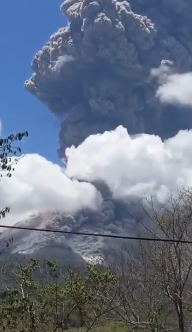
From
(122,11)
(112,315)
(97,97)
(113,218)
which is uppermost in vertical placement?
(122,11)

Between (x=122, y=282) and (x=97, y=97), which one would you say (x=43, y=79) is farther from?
(x=122, y=282)

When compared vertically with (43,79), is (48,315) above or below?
below

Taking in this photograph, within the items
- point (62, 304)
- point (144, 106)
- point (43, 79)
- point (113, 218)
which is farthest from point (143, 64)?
point (62, 304)

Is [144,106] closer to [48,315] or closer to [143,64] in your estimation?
[143,64]

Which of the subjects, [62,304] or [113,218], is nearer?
[62,304]

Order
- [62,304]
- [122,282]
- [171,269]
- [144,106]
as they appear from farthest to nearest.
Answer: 1. [144,106]
2. [62,304]
3. [122,282]
4. [171,269]

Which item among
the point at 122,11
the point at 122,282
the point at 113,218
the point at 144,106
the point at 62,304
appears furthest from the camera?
the point at 113,218

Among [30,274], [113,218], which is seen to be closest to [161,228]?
[30,274]
